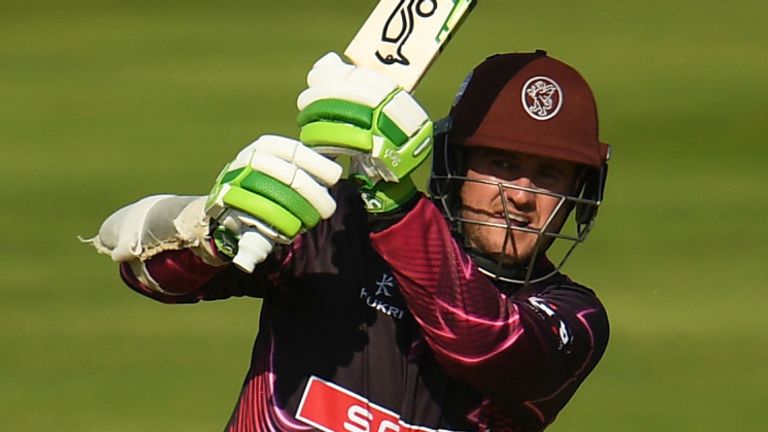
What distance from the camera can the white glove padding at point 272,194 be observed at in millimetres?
2607

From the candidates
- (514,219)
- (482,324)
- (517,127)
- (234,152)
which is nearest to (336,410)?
(482,324)

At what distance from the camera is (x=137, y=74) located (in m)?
9.97

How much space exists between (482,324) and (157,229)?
0.58 metres

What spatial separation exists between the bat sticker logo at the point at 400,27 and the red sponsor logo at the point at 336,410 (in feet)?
2.06

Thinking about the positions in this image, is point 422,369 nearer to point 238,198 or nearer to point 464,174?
point 464,174

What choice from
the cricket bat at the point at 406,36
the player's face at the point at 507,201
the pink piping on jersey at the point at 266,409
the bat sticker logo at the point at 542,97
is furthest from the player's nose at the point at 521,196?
the pink piping on jersey at the point at 266,409

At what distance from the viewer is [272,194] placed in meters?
2.61

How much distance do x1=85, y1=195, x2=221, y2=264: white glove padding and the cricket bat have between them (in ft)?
1.24

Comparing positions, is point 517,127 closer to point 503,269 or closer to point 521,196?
point 521,196

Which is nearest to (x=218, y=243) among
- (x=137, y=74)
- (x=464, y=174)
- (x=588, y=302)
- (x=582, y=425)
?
(x=464, y=174)

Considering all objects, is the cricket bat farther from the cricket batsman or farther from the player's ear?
the player's ear

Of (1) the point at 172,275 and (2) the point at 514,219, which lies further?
(2) the point at 514,219

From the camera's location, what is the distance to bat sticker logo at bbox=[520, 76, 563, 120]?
10.3ft

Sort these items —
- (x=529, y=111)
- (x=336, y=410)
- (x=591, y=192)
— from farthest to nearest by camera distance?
(x=591, y=192), (x=529, y=111), (x=336, y=410)
